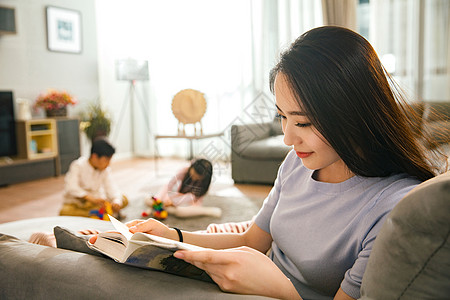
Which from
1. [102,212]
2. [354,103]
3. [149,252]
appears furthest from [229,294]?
[102,212]

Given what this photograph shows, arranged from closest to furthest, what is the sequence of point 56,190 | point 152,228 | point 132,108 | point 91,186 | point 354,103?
point 354,103 < point 152,228 < point 91,186 < point 56,190 < point 132,108

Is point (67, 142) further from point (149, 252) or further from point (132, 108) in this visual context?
point (149, 252)

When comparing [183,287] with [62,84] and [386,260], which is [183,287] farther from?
[62,84]

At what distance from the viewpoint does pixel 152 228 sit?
0.95 meters

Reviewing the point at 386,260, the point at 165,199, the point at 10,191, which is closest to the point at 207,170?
the point at 165,199

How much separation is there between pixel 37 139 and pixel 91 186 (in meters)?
2.29

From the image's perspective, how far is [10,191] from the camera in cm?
401

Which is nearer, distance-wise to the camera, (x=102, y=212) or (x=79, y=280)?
(x=79, y=280)

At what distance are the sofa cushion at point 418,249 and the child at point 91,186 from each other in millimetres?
2452

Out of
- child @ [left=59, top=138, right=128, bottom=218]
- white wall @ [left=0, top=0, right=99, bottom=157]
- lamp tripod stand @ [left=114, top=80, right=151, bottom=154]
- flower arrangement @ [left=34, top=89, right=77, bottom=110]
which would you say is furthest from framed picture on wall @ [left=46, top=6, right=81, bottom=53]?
child @ [left=59, top=138, right=128, bottom=218]

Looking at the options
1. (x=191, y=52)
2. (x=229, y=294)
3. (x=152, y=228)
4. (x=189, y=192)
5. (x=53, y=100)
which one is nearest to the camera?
(x=229, y=294)

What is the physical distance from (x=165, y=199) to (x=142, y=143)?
3.48 m

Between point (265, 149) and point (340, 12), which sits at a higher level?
point (340, 12)

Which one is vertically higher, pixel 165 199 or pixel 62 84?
pixel 62 84
